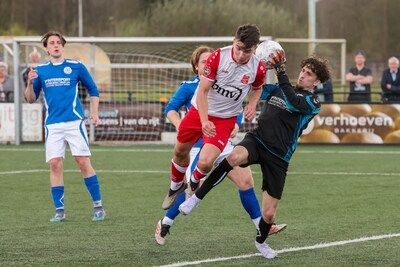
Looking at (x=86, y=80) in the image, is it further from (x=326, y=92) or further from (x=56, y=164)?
(x=326, y=92)

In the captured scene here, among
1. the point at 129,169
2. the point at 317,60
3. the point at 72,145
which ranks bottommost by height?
the point at 129,169

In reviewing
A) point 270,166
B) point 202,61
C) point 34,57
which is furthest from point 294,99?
point 34,57

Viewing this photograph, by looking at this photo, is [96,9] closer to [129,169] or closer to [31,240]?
[129,169]

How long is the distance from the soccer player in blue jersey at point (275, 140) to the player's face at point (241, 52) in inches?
8.7

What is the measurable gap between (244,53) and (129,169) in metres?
8.31

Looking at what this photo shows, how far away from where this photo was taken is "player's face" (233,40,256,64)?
8.68 m

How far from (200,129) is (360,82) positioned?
1302 cm

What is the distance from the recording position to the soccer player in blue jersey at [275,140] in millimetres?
8578

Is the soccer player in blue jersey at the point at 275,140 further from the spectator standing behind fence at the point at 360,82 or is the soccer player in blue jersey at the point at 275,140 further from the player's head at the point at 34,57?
the player's head at the point at 34,57

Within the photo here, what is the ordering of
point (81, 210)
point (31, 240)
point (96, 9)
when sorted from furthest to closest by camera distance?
1. point (96, 9)
2. point (81, 210)
3. point (31, 240)

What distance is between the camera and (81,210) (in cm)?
1170

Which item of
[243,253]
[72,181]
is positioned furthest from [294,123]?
[72,181]

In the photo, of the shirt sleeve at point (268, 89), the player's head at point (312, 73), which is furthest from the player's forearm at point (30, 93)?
the player's head at point (312, 73)

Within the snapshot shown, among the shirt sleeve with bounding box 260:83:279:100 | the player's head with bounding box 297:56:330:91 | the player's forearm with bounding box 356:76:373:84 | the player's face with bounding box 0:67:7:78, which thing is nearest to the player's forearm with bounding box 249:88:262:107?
the shirt sleeve with bounding box 260:83:279:100
